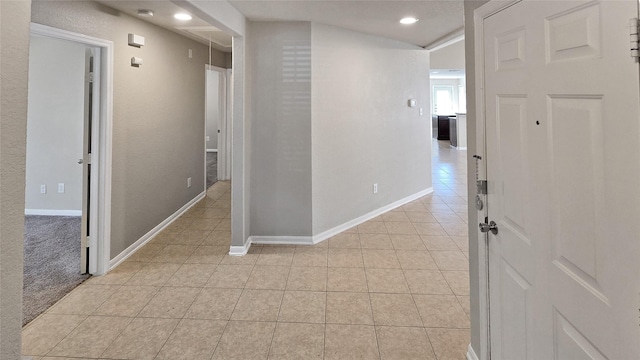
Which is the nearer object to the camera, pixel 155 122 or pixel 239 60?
pixel 239 60

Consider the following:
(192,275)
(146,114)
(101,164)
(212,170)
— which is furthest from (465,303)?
(212,170)

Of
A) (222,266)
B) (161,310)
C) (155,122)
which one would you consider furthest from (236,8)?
(161,310)

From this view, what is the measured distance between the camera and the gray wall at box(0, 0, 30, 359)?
3.41 ft

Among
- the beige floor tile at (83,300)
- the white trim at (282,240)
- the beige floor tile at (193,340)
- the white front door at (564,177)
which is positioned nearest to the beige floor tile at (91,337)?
the beige floor tile at (83,300)

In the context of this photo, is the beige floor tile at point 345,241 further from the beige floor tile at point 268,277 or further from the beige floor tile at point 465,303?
the beige floor tile at point 465,303

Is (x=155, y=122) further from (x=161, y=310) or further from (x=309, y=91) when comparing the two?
(x=161, y=310)

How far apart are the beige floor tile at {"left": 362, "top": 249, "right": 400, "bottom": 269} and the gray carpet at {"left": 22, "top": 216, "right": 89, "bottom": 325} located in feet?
8.20

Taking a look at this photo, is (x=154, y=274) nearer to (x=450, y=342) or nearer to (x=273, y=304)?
(x=273, y=304)

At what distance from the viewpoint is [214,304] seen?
2543mm

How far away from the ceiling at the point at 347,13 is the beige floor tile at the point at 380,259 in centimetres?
236

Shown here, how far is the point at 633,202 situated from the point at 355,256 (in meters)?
2.80

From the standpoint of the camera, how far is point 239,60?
11.0 ft

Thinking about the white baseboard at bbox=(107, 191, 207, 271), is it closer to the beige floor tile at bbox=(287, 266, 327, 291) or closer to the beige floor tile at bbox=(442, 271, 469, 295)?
the beige floor tile at bbox=(287, 266, 327, 291)

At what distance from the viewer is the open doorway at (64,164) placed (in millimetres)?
2945
